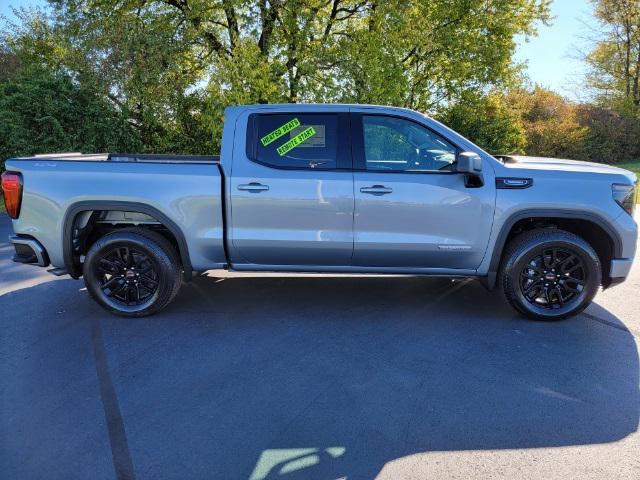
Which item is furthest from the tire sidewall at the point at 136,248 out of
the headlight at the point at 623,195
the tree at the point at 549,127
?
the tree at the point at 549,127

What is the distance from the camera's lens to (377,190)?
4.32 m

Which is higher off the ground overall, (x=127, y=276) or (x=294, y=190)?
(x=294, y=190)

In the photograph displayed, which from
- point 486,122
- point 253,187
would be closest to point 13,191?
point 253,187

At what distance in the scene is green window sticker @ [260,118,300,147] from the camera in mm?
4508

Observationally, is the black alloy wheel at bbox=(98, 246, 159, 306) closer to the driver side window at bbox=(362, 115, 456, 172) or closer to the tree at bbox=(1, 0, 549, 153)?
the driver side window at bbox=(362, 115, 456, 172)

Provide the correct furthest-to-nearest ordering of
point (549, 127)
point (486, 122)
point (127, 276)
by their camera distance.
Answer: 1. point (549, 127)
2. point (486, 122)
3. point (127, 276)

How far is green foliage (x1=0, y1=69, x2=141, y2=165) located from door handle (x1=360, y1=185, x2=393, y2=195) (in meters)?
10.9

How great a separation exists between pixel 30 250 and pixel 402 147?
3.55 m

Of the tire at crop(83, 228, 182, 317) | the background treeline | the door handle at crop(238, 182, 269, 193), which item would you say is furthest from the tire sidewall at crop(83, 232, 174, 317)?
the background treeline

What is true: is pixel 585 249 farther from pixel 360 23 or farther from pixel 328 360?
pixel 360 23

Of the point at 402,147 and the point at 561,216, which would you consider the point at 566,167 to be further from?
the point at 402,147

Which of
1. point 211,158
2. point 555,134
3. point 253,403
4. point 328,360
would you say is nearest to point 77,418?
point 253,403

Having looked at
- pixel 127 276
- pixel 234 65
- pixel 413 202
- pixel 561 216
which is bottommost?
pixel 127 276

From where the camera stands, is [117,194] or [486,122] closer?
[117,194]
